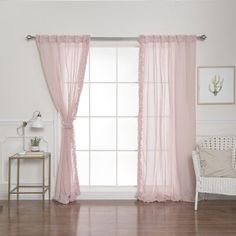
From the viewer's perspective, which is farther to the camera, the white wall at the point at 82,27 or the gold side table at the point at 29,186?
the white wall at the point at 82,27

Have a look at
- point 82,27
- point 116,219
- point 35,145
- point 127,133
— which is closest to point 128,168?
point 127,133

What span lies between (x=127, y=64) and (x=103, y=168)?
1.49 metres

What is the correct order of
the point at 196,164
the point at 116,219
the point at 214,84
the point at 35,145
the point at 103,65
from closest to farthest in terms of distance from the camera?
the point at 116,219 < the point at 196,164 < the point at 35,145 < the point at 214,84 < the point at 103,65

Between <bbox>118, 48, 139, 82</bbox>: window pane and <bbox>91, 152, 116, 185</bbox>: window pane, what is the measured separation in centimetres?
108

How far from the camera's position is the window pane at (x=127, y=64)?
4.91 metres

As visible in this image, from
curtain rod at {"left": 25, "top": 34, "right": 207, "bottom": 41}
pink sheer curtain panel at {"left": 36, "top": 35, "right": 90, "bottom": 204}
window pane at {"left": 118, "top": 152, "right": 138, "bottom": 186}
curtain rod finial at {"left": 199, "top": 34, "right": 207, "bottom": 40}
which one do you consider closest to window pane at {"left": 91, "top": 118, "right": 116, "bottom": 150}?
window pane at {"left": 118, "top": 152, "right": 138, "bottom": 186}

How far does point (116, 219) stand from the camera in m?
3.89

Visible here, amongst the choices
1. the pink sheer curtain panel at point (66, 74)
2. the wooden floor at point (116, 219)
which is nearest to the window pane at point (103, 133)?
the pink sheer curtain panel at point (66, 74)

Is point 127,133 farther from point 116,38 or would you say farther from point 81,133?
point 116,38

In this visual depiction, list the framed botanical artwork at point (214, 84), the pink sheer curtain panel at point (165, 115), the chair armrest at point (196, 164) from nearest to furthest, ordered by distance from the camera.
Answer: the chair armrest at point (196, 164)
the pink sheer curtain panel at point (165, 115)
the framed botanical artwork at point (214, 84)

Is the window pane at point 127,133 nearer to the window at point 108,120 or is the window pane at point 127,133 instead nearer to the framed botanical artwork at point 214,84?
the window at point 108,120

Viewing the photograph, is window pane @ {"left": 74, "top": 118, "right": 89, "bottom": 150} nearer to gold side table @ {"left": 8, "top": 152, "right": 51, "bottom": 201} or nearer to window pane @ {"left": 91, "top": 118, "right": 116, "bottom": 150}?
window pane @ {"left": 91, "top": 118, "right": 116, "bottom": 150}

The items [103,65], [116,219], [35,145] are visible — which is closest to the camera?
[116,219]

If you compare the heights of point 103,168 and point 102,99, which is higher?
point 102,99
